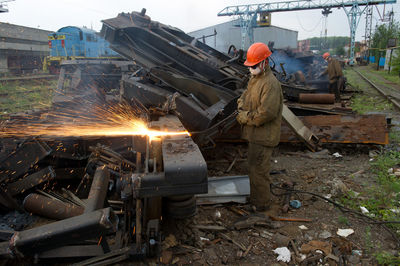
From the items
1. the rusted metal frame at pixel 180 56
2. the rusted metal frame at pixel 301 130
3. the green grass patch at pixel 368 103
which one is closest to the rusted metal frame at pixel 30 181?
the rusted metal frame at pixel 180 56

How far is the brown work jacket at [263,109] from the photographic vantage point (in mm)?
3189

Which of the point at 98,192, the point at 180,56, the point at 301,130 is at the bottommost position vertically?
the point at 98,192

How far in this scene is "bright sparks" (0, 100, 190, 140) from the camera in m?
3.90

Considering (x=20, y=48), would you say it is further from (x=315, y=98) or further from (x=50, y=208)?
(x=50, y=208)

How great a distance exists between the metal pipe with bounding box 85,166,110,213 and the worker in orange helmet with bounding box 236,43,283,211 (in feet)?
5.64

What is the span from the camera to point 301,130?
5180mm

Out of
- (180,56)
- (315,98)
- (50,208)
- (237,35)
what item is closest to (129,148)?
(50,208)

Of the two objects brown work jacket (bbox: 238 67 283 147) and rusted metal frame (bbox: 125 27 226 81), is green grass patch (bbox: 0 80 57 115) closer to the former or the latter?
rusted metal frame (bbox: 125 27 226 81)

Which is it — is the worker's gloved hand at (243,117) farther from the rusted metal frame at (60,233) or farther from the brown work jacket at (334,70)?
the brown work jacket at (334,70)

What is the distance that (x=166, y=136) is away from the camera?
2791mm

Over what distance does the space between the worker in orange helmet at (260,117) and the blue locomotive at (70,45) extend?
60.9ft

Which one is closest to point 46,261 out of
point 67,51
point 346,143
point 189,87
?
point 189,87

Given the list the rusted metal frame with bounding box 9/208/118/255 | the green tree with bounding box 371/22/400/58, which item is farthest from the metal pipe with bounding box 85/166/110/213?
the green tree with bounding box 371/22/400/58

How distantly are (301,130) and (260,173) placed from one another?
2.11 m
